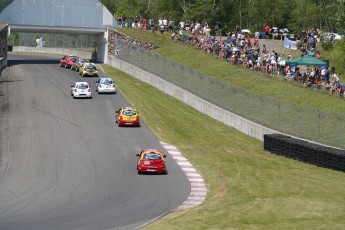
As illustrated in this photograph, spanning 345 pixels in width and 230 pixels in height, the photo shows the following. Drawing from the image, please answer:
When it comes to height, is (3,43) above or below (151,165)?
above

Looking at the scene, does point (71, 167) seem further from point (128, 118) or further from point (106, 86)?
point (106, 86)

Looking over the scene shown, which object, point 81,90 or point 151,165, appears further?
point 81,90

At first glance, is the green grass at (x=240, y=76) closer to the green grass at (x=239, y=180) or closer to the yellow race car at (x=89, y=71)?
the green grass at (x=239, y=180)

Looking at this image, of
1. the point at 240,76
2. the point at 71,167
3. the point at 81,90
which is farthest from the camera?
the point at 240,76

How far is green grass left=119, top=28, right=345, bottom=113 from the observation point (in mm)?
54906

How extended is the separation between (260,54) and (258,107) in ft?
67.7

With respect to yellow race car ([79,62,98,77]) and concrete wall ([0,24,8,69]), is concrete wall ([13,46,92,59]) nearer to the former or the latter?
concrete wall ([0,24,8,69])

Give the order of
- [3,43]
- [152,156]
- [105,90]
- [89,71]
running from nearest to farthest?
[152,156], [105,90], [89,71], [3,43]

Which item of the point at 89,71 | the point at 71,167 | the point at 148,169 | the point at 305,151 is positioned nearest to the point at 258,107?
the point at 305,151


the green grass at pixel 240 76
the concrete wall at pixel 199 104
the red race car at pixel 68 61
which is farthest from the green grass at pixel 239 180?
the red race car at pixel 68 61

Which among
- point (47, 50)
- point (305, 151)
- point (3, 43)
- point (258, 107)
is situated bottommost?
point (47, 50)

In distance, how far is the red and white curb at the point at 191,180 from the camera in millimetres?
35228

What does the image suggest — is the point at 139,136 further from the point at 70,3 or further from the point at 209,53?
the point at 70,3

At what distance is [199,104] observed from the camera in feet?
210
